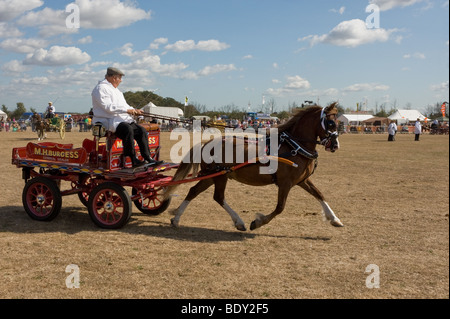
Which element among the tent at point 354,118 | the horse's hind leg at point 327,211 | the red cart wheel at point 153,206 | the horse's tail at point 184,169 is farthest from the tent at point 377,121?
the horse's tail at point 184,169

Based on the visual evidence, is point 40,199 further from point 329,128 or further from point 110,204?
point 329,128

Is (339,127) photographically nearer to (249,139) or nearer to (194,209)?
(249,139)

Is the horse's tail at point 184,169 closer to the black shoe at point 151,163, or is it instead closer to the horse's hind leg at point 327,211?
the black shoe at point 151,163

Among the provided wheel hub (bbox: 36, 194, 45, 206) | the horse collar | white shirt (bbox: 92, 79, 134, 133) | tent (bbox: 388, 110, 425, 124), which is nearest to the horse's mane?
the horse collar

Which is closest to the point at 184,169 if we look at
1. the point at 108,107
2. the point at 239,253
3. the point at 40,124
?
the point at 108,107

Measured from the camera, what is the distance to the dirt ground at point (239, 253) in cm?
459

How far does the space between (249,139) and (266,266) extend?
2546 mm

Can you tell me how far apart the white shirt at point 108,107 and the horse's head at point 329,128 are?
329 centimetres

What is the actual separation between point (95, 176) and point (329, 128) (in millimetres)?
4187

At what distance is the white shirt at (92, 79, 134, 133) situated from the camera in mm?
6836

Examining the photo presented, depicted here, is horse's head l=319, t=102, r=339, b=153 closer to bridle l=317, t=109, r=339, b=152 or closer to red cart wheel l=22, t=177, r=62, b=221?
bridle l=317, t=109, r=339, b=152

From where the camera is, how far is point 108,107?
6.80 m

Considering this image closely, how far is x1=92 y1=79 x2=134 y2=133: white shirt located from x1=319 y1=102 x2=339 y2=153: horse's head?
10.8 ft
